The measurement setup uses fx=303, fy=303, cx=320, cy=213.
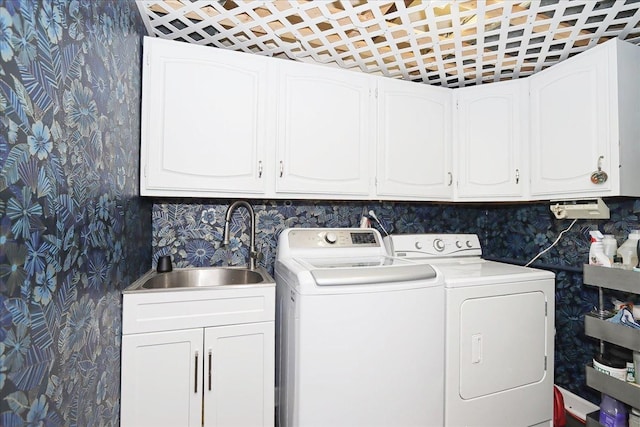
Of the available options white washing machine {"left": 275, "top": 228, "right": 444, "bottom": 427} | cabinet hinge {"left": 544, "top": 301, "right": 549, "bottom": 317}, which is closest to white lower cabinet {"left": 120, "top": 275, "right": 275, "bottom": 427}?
white washing machine {"left": 275, "top": 228, "right": 444, "bottom": 427}

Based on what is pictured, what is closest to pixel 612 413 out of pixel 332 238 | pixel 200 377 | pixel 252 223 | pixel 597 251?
pixel 597 251

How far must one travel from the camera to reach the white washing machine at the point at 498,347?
5.18ft

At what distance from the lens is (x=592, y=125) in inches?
64.7

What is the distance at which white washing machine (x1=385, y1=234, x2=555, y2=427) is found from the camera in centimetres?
158

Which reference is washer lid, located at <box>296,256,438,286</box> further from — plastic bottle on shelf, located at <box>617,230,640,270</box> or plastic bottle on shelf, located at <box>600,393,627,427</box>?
plastic bottle on shelf, located at <box>600,393,627,427</box>

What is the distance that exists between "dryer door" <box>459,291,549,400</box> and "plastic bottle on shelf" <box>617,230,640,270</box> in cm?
46

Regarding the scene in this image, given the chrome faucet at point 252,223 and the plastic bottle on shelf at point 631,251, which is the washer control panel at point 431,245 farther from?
the chrome faucet at point 252,223

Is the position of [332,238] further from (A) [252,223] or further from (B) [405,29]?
(B) [405,29]

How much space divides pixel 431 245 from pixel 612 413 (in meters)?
1.30

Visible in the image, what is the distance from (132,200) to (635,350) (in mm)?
2659

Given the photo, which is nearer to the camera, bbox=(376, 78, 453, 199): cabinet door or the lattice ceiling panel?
the lattice ceiling panel

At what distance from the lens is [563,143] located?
1783 mm

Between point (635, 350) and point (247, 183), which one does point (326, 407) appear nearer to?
point (247, 183)

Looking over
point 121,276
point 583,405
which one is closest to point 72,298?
point 121,276
